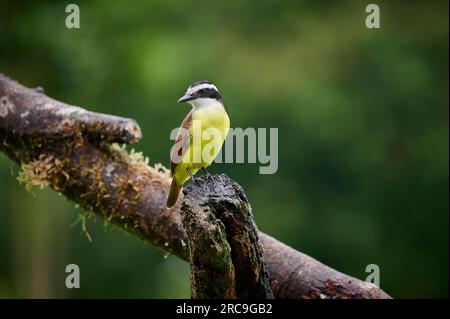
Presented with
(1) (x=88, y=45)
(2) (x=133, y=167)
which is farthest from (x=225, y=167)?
(2) (x=133, y=167)

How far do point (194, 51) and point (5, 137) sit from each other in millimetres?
7042

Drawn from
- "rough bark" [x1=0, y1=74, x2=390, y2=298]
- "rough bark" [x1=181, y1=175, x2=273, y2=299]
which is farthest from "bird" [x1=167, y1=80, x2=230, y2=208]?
"rough bark" [x1=181, y1=175, x2=273, y2=299]

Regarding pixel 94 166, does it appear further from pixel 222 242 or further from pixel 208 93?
pixel 222 242

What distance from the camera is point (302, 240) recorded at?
41.4ft

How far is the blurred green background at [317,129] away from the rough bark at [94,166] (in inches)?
191

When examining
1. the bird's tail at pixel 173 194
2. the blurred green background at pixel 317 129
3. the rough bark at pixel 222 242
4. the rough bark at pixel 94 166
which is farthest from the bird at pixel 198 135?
the blurred green background at pixel 317 129

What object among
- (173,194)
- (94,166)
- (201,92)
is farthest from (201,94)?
(94,166)

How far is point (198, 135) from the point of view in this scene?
5.29 metres

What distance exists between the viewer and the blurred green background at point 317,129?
39.4ft

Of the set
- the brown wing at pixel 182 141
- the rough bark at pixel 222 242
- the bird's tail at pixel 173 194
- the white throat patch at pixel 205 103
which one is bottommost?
the rough bark at pixel 222 242

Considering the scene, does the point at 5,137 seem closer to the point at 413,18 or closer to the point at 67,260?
the point at 67,260

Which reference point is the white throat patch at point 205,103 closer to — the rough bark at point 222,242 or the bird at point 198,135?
the bird at point 198,135

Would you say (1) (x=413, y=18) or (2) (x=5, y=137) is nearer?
(2) (x=5, y=137)

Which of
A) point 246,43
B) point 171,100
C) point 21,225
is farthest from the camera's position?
point 246,43
